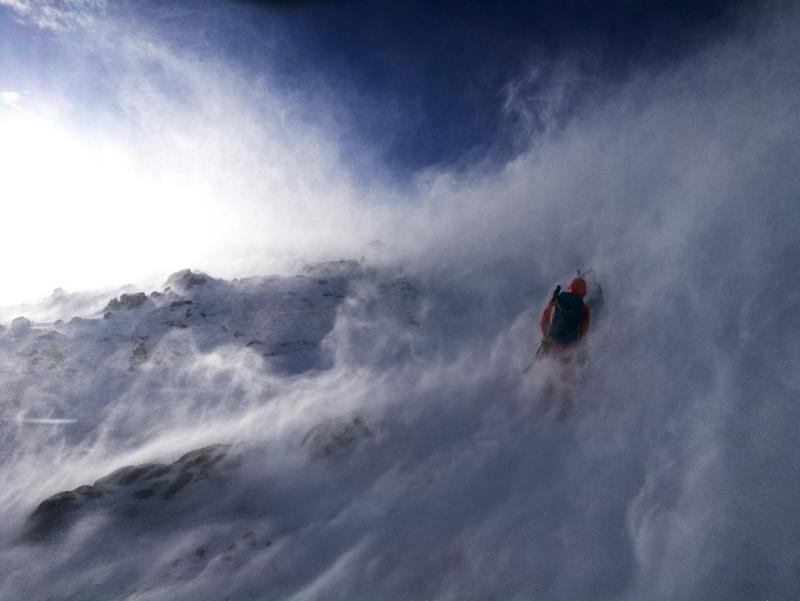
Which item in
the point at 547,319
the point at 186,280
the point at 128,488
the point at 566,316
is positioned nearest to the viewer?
the point at 128,488

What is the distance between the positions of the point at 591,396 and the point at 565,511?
201 inches

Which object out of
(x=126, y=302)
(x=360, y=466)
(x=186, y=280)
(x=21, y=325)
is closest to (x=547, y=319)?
(x=360, y=466)

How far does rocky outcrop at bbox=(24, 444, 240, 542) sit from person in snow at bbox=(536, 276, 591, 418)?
32.8 feet

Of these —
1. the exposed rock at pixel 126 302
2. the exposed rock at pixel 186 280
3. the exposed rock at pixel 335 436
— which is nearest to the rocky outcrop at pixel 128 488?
the exposed rock at pixel 335 436

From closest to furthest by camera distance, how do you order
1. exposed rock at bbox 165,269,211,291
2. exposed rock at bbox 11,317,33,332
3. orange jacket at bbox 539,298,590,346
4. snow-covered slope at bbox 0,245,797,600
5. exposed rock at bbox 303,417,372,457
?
snow-covered slope at bbox 0,245,797,600 < exposed rock at bbox 303,417,372,457 < orange jacket at bbox 539,298,590,346 < exposed rock at bbox 11,317,33,332 < exposed rock at bbox 165,269,211,291

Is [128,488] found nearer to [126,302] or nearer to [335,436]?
[335,436]

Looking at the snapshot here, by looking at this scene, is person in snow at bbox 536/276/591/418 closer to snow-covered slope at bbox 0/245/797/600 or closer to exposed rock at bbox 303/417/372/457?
snow-covered slope at bbox 0/245/797/600

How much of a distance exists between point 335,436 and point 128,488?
5278 mm

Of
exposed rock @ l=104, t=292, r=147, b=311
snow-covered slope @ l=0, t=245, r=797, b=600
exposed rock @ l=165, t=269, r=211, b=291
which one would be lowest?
snow-covered slope @ l=0, t=245, r=797, b=600

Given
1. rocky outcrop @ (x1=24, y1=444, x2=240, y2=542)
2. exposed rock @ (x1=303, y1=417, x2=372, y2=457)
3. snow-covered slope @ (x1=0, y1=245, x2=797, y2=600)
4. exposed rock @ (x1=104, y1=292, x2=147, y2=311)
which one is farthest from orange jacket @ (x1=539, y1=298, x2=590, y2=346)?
exposed rock @ (x1=104, y1=292, x2=147, y2=311)

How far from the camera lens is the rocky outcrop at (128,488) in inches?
379

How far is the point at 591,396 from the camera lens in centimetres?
1298

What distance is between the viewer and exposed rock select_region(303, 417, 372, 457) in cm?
1175

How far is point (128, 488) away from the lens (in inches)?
419
